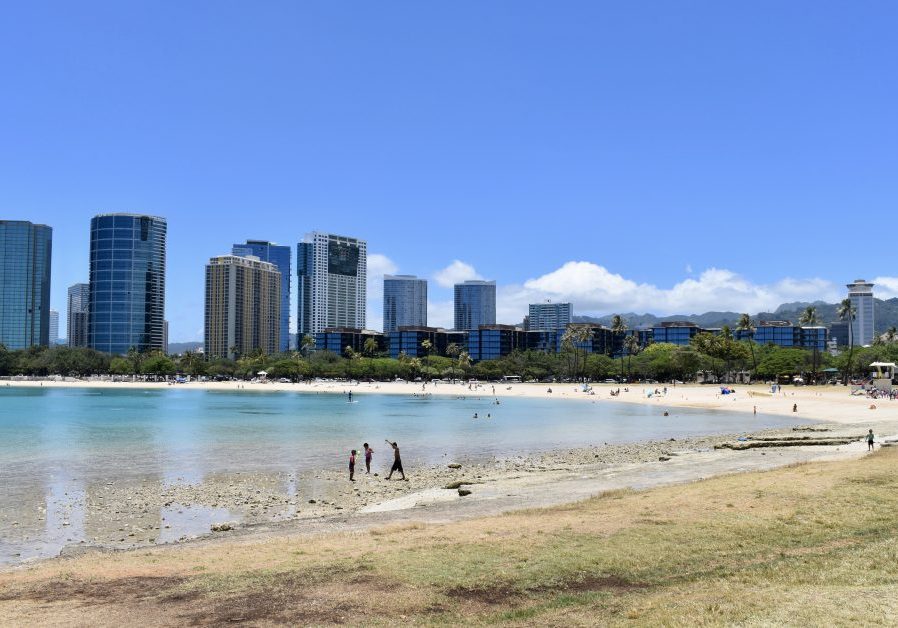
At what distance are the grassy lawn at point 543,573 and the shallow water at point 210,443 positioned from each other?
6235mm

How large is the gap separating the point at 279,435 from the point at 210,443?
6.38 m

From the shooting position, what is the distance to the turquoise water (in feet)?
119

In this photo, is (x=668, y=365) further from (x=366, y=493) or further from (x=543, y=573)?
(x=543, y=573)

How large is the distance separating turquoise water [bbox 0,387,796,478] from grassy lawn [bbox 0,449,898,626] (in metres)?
18.7

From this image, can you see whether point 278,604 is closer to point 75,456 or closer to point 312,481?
point 312,481

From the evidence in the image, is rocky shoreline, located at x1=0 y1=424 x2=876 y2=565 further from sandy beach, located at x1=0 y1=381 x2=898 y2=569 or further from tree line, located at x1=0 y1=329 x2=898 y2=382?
tree line, located at x1=0 y1=329 x2=898 y2=382

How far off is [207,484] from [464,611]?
21337 millimetres

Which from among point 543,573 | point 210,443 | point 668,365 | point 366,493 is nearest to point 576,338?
point 668,365

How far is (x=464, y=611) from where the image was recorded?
10.8m

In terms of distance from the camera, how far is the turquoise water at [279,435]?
36156mm

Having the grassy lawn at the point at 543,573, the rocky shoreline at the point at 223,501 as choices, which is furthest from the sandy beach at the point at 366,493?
the grassy lawn at the point at 543,573

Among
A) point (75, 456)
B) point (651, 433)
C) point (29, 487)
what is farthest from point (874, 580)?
point (651, 433)

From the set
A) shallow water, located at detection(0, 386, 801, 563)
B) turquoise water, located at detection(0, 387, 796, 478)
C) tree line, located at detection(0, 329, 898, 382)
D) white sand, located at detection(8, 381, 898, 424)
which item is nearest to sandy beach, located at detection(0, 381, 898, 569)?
shallow water, located at detection(0, 386, 801, 563)

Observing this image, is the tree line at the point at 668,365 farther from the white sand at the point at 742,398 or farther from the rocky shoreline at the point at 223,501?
the rocky shoreline at the point at 223,501
